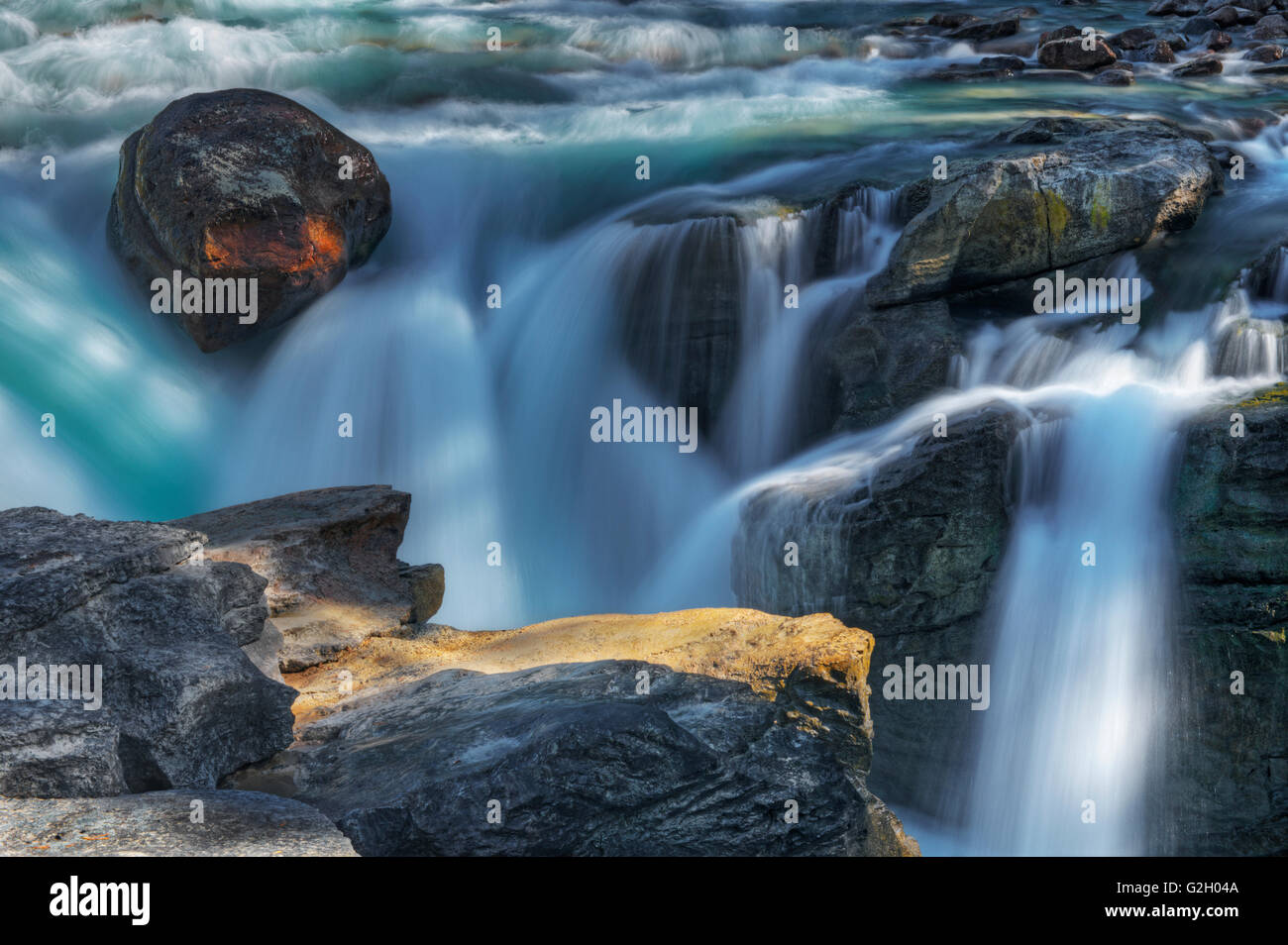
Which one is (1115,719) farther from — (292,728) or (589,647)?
(292,728)

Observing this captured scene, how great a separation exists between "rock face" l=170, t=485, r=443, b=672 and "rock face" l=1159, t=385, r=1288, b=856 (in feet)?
17.3

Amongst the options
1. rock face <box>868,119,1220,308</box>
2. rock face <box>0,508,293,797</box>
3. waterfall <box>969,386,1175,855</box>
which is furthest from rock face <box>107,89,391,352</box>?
waterfall <box>969,386,1175,855</box>

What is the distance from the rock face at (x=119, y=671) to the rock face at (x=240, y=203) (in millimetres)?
6610

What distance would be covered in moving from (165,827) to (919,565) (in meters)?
5.38

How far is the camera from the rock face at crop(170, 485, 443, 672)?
717cm

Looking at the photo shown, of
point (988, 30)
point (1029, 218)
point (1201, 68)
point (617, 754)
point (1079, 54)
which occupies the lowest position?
point (617, 754)

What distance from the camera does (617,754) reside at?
4.50 meters

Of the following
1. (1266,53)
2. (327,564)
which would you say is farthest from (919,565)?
(1266,53)

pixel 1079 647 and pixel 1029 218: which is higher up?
pixel 1029 218

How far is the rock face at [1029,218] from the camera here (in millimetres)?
10445

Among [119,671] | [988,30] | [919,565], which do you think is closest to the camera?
[119,671]

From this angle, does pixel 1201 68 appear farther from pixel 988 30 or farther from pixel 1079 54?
pixel 988 30

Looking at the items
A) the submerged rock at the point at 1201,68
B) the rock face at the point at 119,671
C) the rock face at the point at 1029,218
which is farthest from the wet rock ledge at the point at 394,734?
the submerged rock at the point at 1201,68

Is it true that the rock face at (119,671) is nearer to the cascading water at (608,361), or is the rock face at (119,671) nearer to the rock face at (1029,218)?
the cascading water at (608,361)
